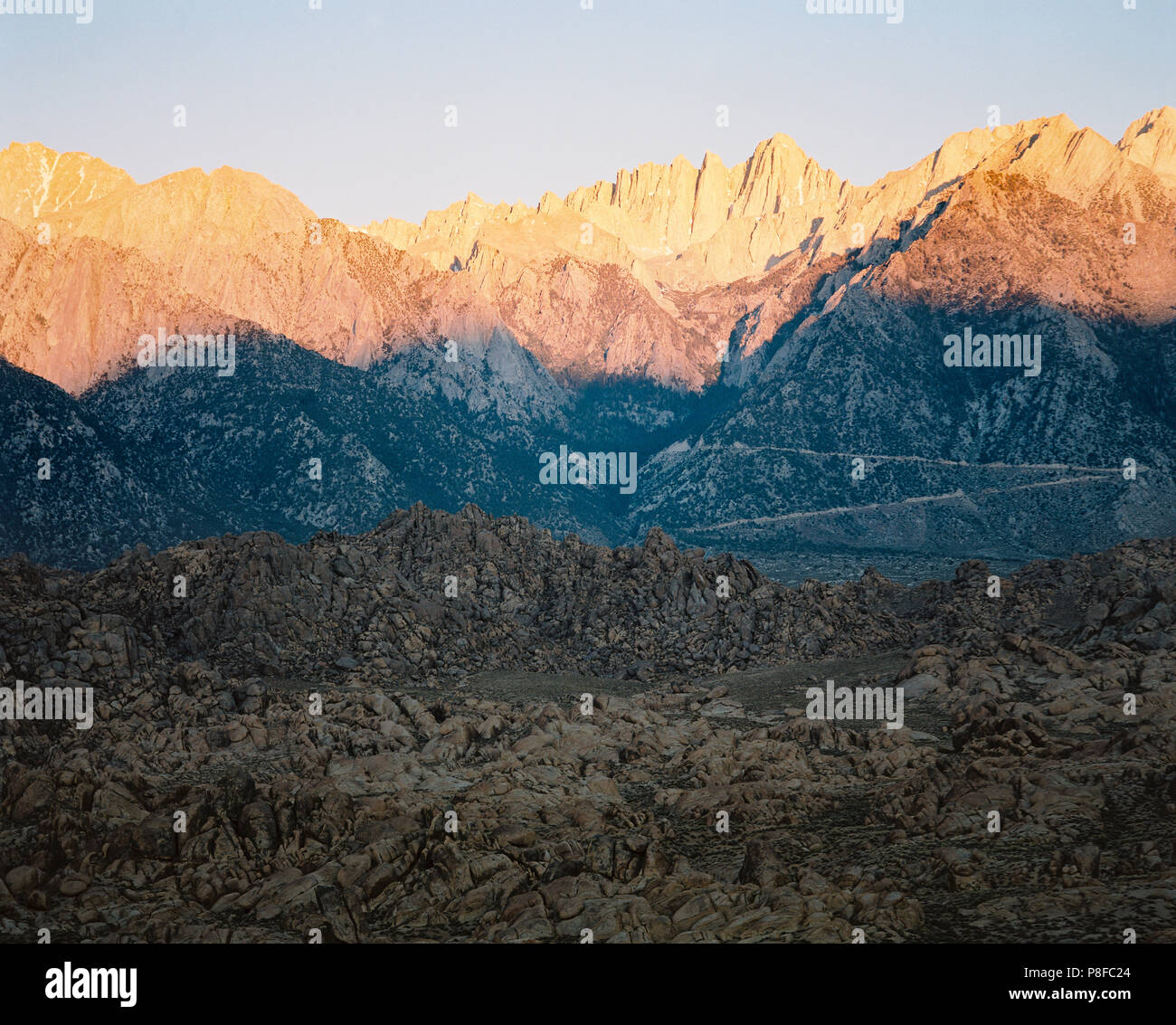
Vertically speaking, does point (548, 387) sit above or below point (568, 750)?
above

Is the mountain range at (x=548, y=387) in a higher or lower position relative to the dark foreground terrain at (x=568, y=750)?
higher

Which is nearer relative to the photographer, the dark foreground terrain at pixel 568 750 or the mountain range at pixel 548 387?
the dark foreground terrain at pixel 568 750

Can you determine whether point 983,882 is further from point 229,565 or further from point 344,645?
point 229,565
